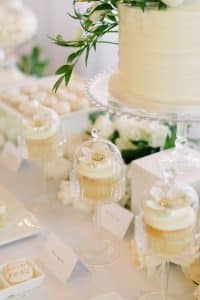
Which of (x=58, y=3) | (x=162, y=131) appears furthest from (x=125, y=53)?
(x=58, y=3)

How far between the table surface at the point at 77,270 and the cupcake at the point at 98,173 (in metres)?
0.15

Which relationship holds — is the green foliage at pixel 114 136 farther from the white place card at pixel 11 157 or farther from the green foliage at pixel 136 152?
the white place card at pixel 11 157

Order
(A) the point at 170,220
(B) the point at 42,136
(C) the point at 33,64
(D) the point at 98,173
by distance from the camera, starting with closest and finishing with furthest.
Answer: (A) the point at 170,220
(D) the point at 98,173
(B) the point at 42,136
(C) the point at 33,64

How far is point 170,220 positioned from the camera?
36.7 inches

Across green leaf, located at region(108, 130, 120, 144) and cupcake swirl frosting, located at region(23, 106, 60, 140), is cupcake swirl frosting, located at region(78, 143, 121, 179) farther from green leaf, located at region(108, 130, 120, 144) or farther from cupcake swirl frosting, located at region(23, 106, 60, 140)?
green leaf, located at region(108, 130, 120, 144)

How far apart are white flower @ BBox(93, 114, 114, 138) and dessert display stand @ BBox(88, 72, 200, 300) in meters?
0.23

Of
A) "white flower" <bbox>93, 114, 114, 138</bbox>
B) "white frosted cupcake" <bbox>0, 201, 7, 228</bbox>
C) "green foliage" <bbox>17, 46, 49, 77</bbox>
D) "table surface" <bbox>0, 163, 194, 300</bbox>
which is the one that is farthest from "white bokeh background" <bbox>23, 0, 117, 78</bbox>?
"white frosted cupcake" <bbox>0, 201, 7, 228</bbox>

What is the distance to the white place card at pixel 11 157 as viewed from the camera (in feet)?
5.24

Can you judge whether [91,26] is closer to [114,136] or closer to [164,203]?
[164,203]

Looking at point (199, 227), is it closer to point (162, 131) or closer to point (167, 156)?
point (167, 156)

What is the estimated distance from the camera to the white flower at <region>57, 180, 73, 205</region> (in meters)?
1.41

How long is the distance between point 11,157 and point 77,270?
0.55m

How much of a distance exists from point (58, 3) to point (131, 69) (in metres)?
1.56

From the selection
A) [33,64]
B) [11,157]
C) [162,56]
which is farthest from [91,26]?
[33,64]
